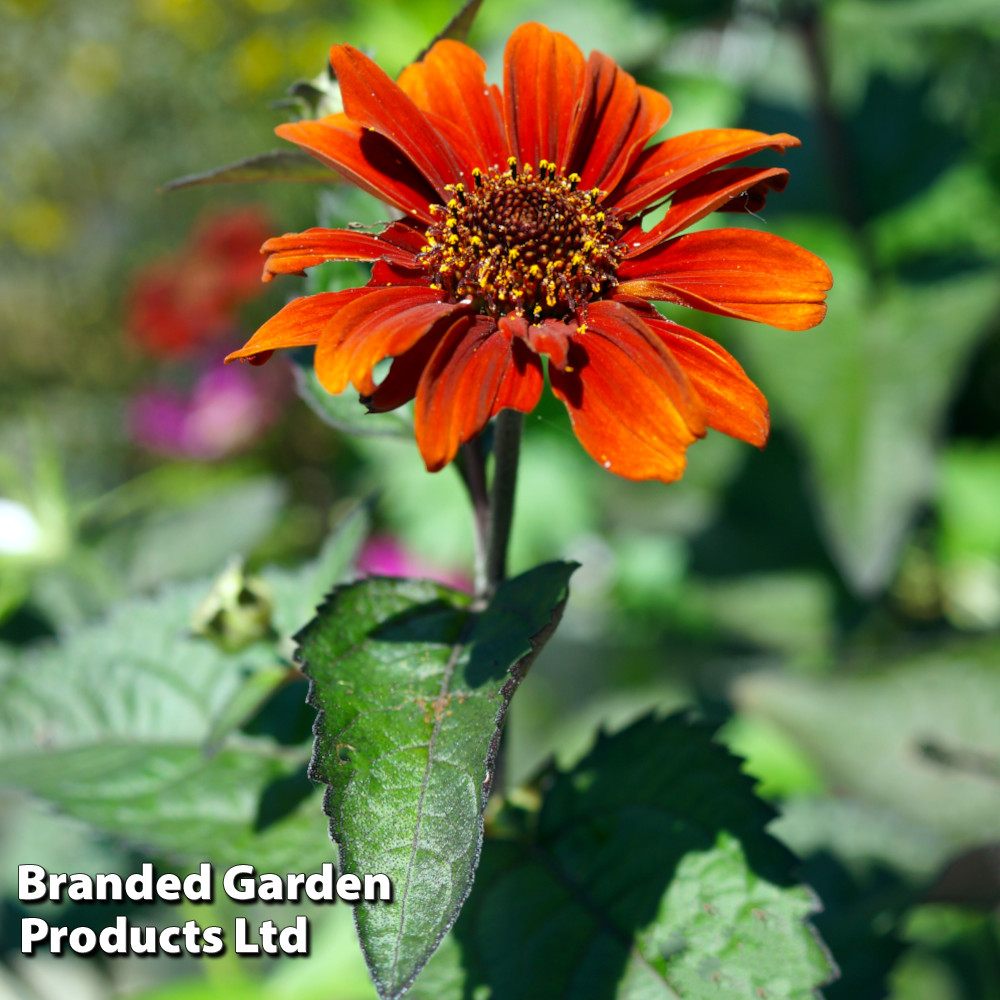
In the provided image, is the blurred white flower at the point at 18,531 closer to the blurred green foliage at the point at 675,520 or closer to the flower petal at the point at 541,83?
the blurred green foliage at the point at 675,520

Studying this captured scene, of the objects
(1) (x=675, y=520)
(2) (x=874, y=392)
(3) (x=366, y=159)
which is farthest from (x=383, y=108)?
(1) (x=675, y=520)

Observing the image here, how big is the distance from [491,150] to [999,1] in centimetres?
90

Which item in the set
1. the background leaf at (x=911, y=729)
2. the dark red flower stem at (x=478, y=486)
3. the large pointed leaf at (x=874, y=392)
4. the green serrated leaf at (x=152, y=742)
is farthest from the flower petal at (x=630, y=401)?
the large pointed leaf at (x=874, y=392)

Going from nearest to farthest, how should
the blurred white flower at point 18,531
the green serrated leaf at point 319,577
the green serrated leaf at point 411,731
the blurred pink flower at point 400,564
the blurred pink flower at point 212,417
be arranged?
1. the green serrated leaf at point 411,731
2. the green serrated leaf at point 319,577
3. the blurred white flower at point 18,531
4. the blurred pink flower at point 400,564
5. the blurred pink flower at point 212,417

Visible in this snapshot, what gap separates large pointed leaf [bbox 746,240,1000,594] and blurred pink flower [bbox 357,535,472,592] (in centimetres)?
56

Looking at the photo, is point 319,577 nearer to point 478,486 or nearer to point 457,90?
point 478,486

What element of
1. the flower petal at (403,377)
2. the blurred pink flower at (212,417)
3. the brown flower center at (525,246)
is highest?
the blurred pink flower at (212,417)

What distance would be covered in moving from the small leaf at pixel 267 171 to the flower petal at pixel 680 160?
157mm

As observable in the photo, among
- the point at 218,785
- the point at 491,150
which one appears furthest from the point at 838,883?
the point at 491,150

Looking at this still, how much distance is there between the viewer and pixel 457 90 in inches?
18.8

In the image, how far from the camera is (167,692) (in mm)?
623

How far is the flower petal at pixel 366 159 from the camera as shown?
1.42 feet

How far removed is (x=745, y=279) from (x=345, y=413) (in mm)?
225

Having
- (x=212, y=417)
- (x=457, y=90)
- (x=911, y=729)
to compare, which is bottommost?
(x=911, y=729)
